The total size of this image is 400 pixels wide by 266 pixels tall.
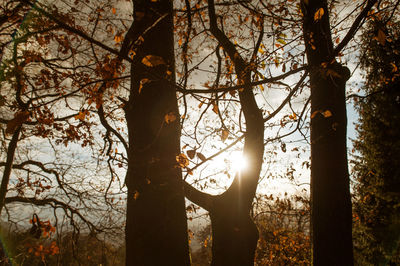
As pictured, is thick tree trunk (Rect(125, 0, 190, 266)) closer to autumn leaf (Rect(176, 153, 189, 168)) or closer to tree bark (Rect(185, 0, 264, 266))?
autumn leaf (Rect(176, 153, 189, 168))

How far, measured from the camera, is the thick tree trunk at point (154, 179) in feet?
8.07

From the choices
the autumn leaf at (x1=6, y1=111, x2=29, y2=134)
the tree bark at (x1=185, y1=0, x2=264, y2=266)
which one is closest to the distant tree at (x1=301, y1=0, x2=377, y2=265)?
the tree bark at (x1=185, y1=0, x2=264, y2=266)

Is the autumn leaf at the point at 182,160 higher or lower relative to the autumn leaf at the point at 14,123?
lower

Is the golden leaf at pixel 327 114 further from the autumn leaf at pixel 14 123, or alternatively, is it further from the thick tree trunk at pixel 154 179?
the autumn leaf at pixel 14 123

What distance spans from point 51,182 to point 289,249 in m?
14.5

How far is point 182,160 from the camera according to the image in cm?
275

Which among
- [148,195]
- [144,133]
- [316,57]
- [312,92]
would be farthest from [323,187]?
[144,133]

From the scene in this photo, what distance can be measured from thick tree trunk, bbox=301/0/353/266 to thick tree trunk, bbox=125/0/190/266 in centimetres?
176

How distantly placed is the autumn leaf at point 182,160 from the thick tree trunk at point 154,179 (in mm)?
70

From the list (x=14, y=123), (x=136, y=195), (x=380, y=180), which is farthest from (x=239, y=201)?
(x=380, y=180)

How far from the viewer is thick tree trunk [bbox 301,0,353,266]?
9.07 feet

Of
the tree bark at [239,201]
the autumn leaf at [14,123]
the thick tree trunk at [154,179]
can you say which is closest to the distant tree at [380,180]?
the tree bark at [239,201]

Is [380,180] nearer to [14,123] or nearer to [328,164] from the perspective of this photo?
[328,164]

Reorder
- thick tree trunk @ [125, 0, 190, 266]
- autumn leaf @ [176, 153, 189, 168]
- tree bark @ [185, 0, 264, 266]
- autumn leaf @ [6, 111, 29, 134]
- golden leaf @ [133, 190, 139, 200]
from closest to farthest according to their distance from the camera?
autumn leaf @ [6, 111, 29, 134] < thick tree trunk @ [125, 0, 190, 266] < golden leaf @ [133, 190, 139, 200] < autumn leaf @ [176, 153, 189, 168] < tree bark @ [185, 0, 264, 266]
